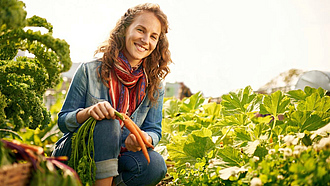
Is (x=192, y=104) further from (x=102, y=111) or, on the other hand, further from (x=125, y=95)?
(x=102, y=111)

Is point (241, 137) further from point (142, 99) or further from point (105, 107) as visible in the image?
point (105, 107)

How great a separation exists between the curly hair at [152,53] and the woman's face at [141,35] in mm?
41

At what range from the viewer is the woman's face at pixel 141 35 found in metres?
1.85

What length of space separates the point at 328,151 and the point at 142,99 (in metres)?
1.14

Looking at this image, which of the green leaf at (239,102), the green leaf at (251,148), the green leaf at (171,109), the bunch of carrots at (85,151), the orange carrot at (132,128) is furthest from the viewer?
the green leaf at (171,109)

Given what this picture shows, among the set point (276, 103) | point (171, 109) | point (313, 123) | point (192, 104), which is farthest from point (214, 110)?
point (313, 123)

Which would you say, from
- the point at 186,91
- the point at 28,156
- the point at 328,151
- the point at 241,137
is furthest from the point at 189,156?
the point at 186,91

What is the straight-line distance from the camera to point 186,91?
22.6 feet

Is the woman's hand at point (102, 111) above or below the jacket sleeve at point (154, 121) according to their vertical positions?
above

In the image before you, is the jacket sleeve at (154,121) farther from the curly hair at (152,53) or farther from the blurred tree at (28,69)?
the blurred tree at (28,69)

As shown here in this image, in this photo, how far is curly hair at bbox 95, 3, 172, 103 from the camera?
1.87 meters

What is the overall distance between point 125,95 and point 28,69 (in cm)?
59

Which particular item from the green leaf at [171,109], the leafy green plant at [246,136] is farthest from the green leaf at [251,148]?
the green leaf at [171,109]

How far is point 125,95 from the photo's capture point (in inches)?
72.6
